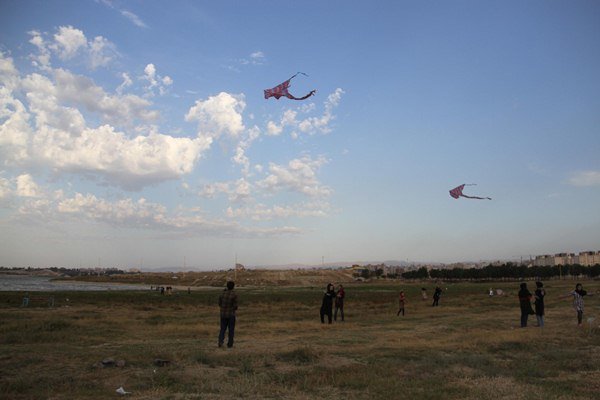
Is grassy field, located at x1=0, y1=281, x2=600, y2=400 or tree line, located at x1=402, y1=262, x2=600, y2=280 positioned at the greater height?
grassy field, located at x1=0, y1=281, x2=600, y2=400

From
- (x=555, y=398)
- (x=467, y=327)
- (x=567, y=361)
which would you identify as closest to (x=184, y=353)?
(x=555, y=398)

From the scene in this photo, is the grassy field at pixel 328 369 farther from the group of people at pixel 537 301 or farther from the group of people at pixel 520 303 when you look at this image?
the group of people at pixel 537 301

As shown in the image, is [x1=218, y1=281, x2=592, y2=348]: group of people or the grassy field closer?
the grassy field

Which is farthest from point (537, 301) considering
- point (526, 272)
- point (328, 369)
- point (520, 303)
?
point (526, 272)

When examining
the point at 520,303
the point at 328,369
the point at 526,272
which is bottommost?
the point at 526,272

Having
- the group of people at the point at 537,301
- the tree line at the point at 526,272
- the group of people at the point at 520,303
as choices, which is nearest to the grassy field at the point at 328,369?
the group of people at the point at 520,303

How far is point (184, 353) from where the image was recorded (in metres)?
12.2

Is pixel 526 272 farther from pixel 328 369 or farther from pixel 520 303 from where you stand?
pixel 328 369

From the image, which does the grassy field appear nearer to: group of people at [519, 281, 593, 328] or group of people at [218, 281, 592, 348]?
group of people at [218, 281, 592, 348]

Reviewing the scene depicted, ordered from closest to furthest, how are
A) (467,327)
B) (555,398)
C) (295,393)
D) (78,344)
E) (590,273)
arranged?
1. (555,398)
2. (295,393)
3. (78,344)
4. (467,327)
5. (590,273)

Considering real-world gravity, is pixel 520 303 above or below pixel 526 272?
above

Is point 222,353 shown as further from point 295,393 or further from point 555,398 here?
point 555,398

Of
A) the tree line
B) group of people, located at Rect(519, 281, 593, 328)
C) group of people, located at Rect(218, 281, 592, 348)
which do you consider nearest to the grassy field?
group of people, located at Rect(218, 281, 592, 348)

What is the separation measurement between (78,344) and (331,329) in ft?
34.3
